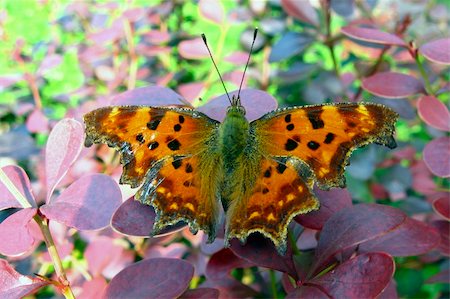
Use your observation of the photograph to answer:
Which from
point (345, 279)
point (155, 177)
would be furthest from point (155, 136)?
point (345, 279)

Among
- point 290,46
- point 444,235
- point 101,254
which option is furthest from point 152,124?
point 290,46

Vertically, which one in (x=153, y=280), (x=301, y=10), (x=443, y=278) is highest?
(x=301, y=10)

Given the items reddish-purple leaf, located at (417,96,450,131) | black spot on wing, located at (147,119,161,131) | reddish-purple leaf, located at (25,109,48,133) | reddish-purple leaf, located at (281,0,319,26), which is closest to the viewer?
black spot on wing, located at (147,119,161,131)

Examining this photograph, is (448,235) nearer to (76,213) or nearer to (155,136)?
(155,136)

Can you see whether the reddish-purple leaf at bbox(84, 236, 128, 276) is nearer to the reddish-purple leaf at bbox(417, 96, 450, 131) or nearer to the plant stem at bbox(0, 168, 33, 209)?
the plant stem at bbox(0, 168, 33, 209)

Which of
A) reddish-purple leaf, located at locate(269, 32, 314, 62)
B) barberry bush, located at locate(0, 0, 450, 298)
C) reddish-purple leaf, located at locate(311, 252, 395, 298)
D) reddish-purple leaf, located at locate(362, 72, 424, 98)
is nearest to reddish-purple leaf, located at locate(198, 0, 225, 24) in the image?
barberry bush, located at locate(0, 0, 450, 298)

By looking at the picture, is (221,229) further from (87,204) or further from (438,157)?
(438,157)

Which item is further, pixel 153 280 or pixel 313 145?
pixel 313 145
